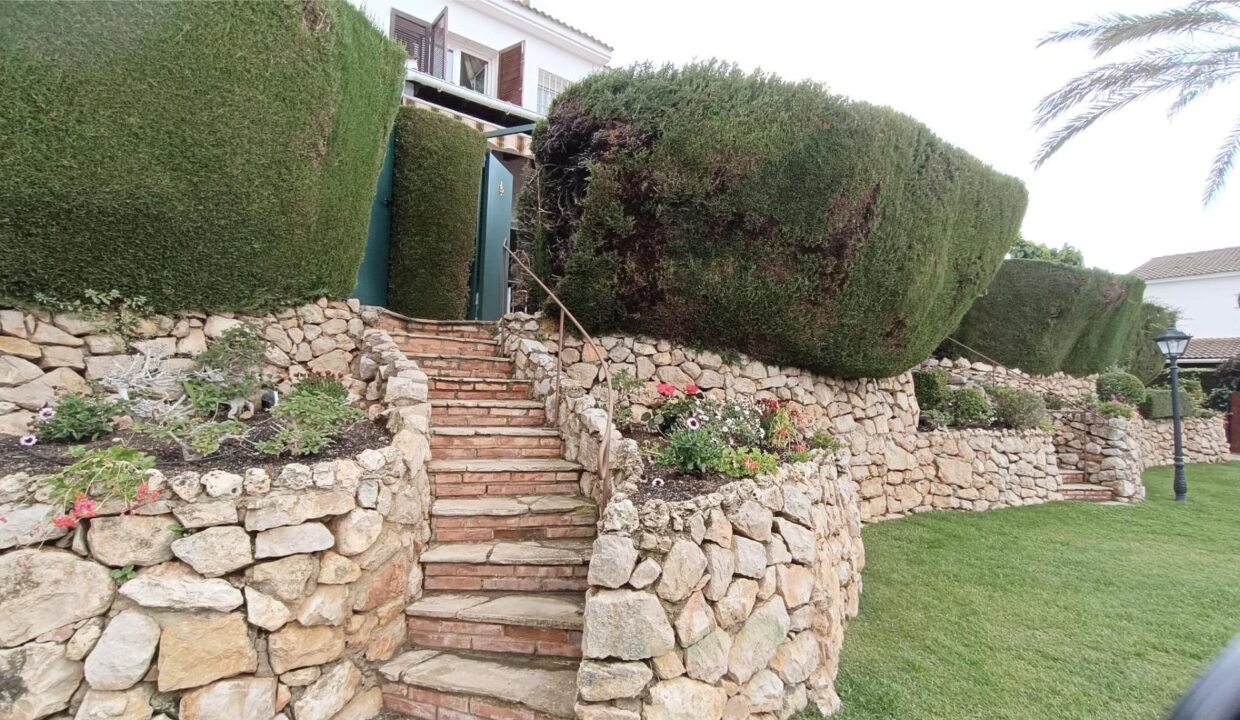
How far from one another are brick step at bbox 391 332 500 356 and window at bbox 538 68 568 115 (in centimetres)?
835

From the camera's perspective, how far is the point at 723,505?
148 inches

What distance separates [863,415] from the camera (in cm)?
854

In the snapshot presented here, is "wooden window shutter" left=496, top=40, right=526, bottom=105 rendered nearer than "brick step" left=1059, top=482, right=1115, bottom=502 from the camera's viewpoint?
No

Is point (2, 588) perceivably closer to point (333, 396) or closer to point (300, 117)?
point (333, 396)

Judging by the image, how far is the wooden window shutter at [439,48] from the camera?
11.7 m

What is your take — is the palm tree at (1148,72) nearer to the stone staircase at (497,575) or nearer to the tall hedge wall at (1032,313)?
the tall hedge wall at (1032,313)

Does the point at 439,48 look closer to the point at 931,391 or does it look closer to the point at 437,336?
the point at 437,336

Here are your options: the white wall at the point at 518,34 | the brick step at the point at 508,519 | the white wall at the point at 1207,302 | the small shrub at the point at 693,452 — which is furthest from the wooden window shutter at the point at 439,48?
the white wall at the point at 1207,302

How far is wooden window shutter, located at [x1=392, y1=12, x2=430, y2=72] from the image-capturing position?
11703mm

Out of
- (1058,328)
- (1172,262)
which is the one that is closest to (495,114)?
(1058,328)

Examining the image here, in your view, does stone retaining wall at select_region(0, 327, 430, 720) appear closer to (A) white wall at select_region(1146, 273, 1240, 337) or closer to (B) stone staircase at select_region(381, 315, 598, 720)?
(B) stone staircase at select_region(381, 315, 598, 720)

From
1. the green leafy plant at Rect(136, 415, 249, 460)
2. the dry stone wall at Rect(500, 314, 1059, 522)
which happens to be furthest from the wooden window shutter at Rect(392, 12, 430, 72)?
the green leafy plant at Rect(136, 415, 249, 460)

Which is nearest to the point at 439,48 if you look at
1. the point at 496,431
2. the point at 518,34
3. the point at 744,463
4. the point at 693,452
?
the point at 518,34

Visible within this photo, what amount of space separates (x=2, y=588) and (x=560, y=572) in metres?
3.00
